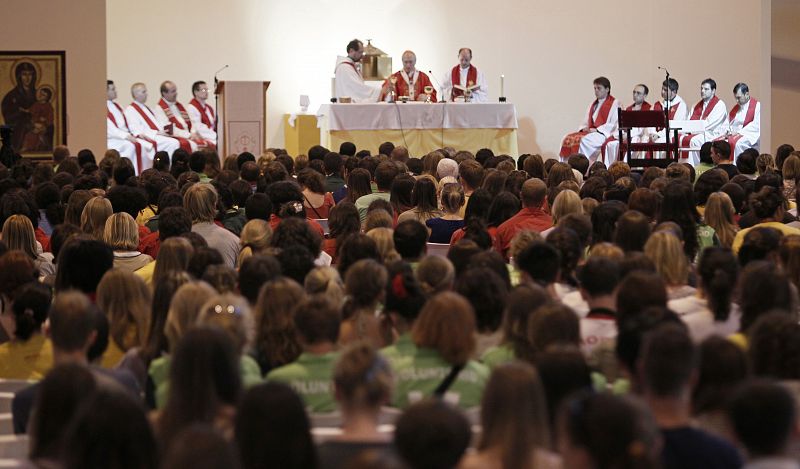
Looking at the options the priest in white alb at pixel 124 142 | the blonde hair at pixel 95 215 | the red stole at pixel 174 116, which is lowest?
the blonde hair at pixel 95 215

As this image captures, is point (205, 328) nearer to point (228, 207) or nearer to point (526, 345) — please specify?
point (526, 345)

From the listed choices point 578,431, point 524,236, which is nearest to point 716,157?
point 524,236

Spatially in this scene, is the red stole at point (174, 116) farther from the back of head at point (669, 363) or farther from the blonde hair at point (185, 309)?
the back of head at point (669, 363)

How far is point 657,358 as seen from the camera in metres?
3.63

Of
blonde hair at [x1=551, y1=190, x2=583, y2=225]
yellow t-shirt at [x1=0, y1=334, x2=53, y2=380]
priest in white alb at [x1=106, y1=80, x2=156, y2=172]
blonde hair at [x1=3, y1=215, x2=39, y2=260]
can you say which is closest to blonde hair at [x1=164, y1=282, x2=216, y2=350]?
yellow t-shirt at [x1=0, y1=334, x2=53, y2=380]

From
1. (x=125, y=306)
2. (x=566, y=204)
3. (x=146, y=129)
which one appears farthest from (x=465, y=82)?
(x=125, y=306)

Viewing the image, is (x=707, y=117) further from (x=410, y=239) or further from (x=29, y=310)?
(x=29, y=310)

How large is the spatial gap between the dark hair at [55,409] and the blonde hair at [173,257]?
272 centimetres

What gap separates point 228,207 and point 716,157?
5.76 metres

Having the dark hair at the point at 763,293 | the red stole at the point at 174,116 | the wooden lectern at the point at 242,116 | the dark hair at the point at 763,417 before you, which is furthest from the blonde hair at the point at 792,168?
the red stole at the point at 174,116

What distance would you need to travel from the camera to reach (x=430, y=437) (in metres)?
3.06

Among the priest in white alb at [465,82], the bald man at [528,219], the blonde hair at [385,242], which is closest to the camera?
the blonde hair at [385,242]

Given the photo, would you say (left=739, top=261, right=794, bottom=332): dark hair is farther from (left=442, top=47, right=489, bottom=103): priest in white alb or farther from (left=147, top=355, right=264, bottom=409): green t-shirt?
(left=442, top=47, right=489, bottom=103): priest in white alb

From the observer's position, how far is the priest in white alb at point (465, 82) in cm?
1966
